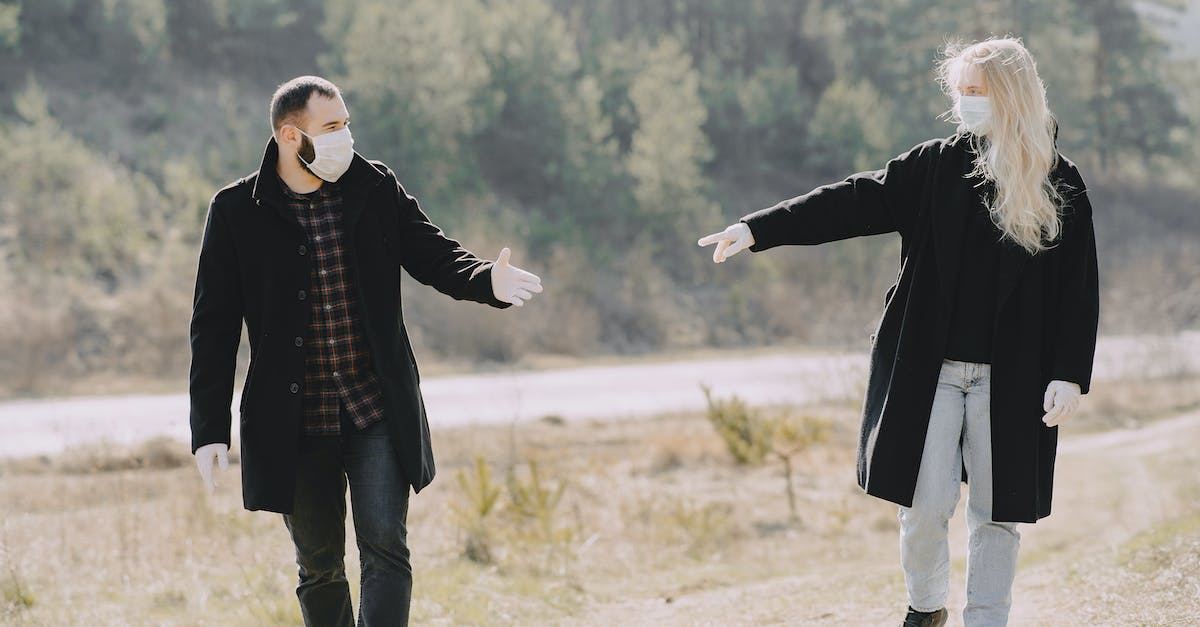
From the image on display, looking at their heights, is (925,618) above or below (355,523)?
below

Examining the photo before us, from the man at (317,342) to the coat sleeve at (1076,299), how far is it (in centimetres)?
160

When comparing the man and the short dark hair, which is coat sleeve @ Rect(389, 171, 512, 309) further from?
the short dark hair

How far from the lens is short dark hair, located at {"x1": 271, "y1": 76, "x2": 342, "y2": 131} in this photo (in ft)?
11.8

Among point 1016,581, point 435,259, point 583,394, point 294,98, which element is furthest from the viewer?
point 583,394

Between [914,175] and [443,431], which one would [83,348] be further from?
[914,175]

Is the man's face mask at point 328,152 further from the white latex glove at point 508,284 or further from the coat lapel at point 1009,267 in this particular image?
the coat lapel at point 1009,267

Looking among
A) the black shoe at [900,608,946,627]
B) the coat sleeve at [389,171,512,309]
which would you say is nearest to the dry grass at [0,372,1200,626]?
the black shoe at [900,608,946,627]

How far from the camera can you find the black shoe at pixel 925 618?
3.86 m

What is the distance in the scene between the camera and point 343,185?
3.68 m

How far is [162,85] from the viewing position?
30.7 m

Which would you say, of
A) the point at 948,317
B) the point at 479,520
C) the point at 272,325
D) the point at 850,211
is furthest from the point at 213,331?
the point at 479,520

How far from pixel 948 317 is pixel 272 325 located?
2.05 metres

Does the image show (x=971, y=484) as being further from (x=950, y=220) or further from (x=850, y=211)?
(x=850, y=211)

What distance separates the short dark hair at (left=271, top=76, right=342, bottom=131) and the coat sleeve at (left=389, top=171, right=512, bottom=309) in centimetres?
34
